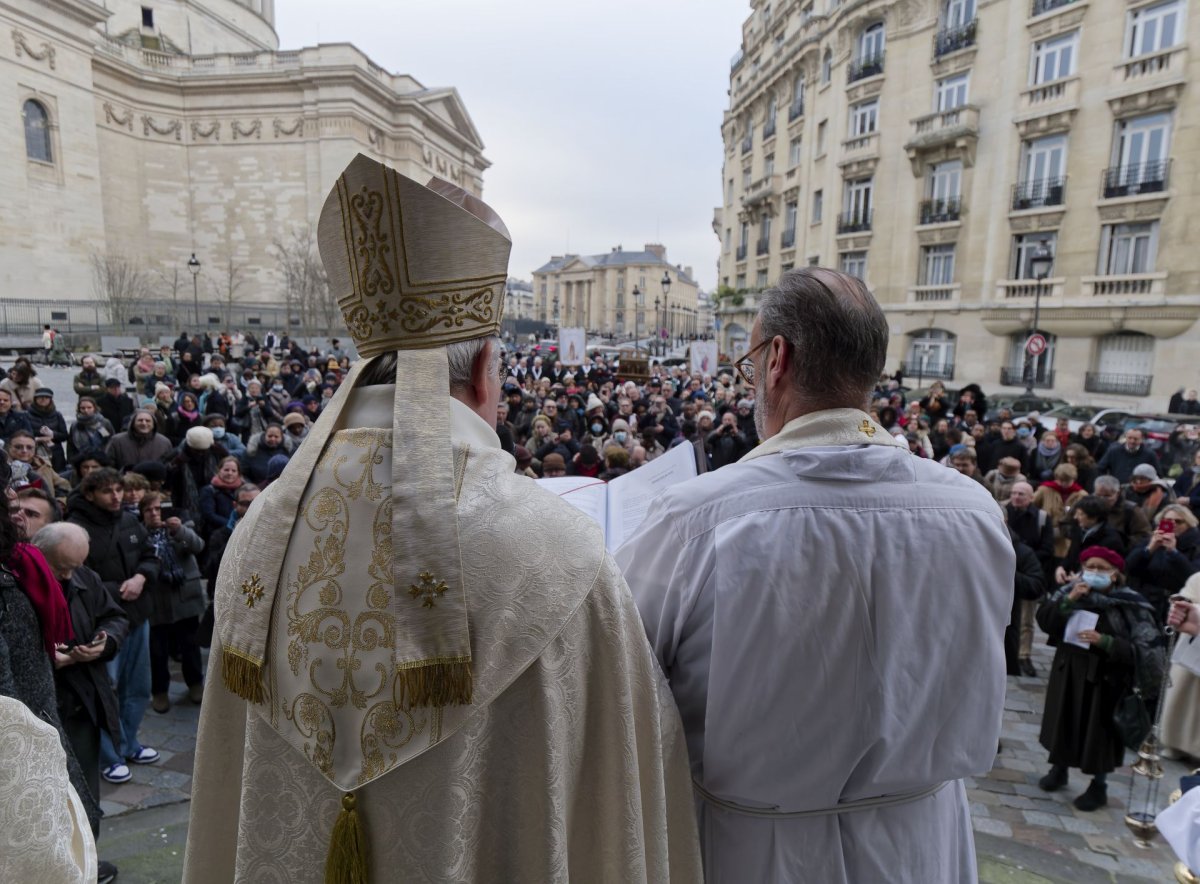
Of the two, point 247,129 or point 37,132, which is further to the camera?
point 247,129

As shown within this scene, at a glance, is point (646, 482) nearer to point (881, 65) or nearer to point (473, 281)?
point (473, 281)

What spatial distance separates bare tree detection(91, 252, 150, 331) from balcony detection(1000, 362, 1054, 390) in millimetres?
34018

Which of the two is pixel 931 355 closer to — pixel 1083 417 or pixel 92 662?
pixel 1083 417

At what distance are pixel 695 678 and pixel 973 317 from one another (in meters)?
27.5

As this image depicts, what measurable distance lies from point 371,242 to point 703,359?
16.0 m

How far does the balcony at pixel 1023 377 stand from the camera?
24.1 metres

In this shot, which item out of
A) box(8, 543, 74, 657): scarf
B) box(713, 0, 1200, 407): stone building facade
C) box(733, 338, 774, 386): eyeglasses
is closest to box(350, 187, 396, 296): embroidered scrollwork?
box(733, 338, 774, 386): eyeglasses

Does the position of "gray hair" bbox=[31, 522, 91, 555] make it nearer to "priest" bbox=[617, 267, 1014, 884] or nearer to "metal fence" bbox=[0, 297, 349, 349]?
"priest" bbox=[617, 267, 1014, 884]

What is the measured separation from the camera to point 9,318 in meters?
29.0

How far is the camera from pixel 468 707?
49.1 inches

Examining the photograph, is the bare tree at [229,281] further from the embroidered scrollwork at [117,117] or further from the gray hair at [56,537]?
the gray hair at [56,537]

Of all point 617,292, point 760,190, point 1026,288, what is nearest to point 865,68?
point 760,190

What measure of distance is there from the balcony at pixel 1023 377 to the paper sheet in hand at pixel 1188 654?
22005mm

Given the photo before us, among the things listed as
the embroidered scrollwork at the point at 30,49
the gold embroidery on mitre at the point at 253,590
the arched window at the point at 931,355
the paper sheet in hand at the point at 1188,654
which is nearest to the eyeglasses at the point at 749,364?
the gold embroidery on mitre at the point at 253,590
